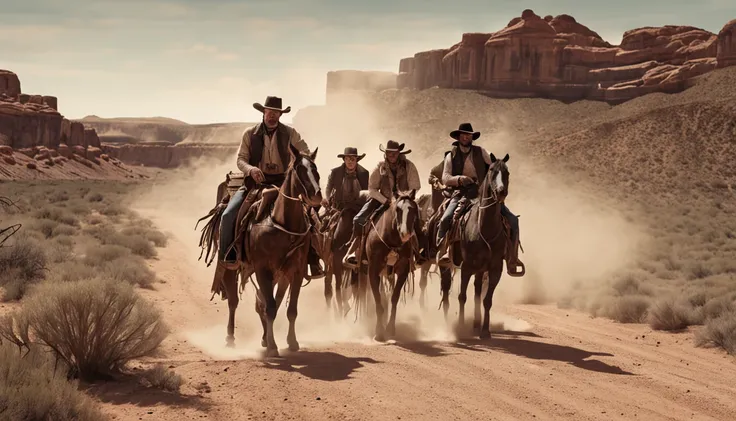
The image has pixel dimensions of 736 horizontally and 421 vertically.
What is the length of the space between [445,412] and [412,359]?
2.70 m

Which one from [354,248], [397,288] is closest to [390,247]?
[397,288]

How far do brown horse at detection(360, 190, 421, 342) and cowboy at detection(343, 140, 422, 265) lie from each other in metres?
0.43

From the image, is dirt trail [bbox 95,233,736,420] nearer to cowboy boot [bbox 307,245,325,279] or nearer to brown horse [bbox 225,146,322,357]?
brown horse [bbox 225,146,322,357]

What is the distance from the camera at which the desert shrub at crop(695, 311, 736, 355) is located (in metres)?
13.0

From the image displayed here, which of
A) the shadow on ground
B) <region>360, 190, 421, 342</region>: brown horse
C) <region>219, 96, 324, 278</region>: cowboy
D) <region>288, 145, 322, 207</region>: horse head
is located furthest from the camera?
<region>360, 190, 421, 342</region>: brown horse

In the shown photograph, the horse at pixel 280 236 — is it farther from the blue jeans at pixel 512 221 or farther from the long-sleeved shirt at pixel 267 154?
the blue jeans at pixel 512 221

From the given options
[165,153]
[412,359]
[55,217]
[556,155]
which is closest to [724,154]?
[556,155]

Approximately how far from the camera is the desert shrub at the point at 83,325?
29.7 ft

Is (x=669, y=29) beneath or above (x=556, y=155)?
above

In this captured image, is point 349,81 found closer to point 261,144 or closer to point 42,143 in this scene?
point 42,143

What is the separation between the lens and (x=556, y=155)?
7556 cm

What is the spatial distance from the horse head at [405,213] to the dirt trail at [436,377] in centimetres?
176

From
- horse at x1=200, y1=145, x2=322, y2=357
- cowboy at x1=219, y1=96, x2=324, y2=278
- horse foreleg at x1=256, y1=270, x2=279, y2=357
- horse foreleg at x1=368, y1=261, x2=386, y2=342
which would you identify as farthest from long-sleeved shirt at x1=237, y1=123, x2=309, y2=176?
horse foreleg at x1=368, y1=261, x2=386, y2=342

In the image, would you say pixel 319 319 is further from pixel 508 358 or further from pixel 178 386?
pixel 178 386
